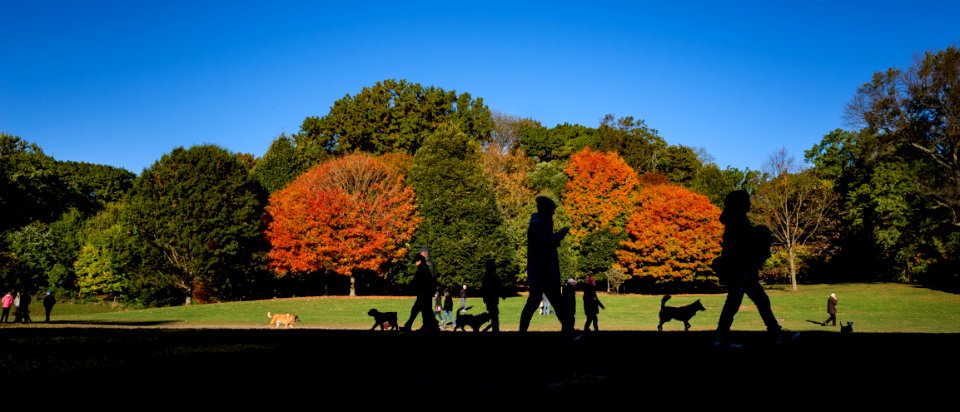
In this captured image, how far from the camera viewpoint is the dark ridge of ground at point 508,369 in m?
A: 5.16

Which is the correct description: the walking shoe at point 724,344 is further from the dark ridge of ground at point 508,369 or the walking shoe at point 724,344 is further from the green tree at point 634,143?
the green tree at point 634,143

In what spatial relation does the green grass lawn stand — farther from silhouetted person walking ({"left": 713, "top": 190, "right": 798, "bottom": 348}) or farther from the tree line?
silhouetted person walking ({"left": 713, "top": 190, "right": 798, "bottom": 348})

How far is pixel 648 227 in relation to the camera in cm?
5725

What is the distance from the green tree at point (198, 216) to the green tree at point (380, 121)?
13.3 metres

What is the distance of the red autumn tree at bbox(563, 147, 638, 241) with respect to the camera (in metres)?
62.8

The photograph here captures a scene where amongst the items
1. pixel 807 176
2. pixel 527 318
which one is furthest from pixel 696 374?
pixel 807 176

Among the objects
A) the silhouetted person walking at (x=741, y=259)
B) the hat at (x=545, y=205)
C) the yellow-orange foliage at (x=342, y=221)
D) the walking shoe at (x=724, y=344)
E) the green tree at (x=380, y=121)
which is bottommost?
the walking shoe at (x=724, y=344)

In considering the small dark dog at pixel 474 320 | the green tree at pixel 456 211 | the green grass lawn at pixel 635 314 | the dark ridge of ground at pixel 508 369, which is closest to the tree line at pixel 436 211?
the green tree at pixel 456 211

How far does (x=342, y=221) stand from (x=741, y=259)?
1610 inches

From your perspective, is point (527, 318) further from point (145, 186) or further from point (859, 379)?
point (145, 186)

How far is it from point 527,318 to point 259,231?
1849 inches

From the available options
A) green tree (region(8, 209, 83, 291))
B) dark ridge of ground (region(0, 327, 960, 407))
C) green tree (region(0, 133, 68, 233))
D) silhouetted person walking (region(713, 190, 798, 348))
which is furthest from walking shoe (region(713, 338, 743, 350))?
green tree (region(8, 209, 83, 291))

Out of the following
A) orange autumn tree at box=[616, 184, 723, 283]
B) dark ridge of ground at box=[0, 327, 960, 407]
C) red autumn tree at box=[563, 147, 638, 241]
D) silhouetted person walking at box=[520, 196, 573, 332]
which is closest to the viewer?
dark ridge of ground at box=[0, 327, 960, 407]

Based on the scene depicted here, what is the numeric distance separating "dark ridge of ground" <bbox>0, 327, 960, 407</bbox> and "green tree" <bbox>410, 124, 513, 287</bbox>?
4013cm
